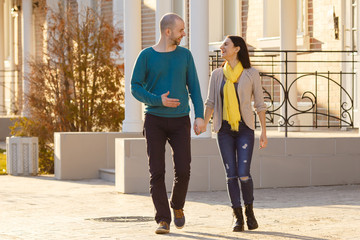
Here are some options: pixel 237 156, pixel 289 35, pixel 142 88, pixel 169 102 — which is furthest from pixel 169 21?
pixel 289 35

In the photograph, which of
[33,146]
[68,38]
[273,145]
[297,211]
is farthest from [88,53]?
[297,211]

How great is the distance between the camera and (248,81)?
8070 millimetres

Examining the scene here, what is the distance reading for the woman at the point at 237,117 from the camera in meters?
7.94

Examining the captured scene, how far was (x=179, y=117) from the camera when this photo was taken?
770 centimetres

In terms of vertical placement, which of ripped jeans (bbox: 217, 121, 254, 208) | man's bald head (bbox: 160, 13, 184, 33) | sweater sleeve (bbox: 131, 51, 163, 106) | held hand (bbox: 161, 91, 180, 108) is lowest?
ripped jeans (bbox: 217, 121, 254, 208)

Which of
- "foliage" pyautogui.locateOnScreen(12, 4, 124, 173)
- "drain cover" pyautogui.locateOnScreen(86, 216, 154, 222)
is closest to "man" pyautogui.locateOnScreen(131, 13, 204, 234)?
"drain cover" pyautogui.locateOnScreen(86, 216, 154, 222)

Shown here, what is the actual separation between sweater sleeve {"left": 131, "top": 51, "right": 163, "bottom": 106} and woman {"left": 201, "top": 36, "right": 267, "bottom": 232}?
71cm

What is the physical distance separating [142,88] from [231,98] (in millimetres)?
839

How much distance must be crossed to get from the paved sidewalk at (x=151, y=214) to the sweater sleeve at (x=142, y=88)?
1.11m

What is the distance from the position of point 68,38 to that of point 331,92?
447cm

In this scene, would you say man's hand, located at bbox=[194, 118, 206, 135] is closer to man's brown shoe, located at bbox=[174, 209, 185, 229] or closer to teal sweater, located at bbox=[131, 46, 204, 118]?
→ teal sweater, located at bbox=[131, 46, 204, 118]

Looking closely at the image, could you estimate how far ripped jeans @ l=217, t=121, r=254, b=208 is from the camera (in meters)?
7.95

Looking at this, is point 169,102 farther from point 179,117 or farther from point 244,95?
point 244,95

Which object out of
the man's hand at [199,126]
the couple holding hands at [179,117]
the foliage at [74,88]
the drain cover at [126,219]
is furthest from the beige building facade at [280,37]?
the man's hand at [199,126]
